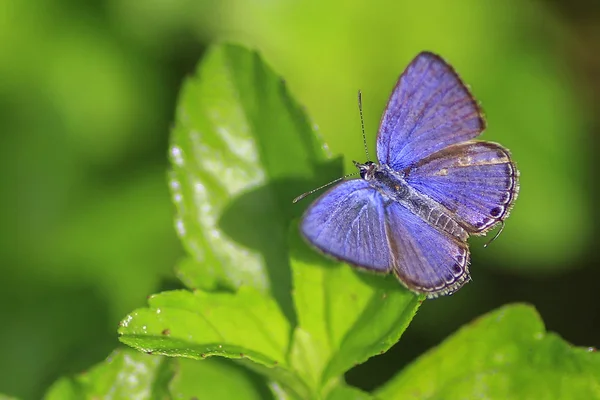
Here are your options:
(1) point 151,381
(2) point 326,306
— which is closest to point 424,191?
(2) point 326,306

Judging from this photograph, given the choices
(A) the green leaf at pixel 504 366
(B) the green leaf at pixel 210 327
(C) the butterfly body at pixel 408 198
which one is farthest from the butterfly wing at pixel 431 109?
(B) the green leaf at pixel 210 327

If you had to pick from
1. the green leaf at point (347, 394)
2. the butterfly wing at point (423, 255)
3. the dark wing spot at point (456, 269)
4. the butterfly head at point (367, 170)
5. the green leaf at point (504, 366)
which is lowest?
the green leaf at point (504, 366)

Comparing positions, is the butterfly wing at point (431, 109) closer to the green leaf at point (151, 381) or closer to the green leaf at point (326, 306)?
the green leaf at point (326, 306)

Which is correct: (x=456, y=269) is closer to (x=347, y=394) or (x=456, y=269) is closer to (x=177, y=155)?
(x=347, y=394)

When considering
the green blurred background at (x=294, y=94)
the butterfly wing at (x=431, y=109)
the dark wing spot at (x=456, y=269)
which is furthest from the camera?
the green blurred background at (x=294, y=94)

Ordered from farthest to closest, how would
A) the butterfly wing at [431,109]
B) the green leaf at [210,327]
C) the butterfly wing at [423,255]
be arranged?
the butterfly wing at [431,109], the butterfly wing at [423,255], the green leaf at [210,327]

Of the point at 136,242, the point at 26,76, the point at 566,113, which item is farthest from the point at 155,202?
the point at 566,113

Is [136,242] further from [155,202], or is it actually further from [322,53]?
[322,53]
